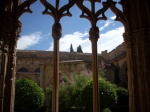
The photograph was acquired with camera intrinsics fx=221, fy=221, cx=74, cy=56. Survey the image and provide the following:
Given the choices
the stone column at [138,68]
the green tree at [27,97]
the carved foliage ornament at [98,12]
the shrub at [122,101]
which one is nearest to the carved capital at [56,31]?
the carved foliage ornament at [98,12]

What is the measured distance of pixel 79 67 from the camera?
20250 millimetres

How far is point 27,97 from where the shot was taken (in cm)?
1098

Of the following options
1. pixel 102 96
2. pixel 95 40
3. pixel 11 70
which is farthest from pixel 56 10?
pixel 102 96

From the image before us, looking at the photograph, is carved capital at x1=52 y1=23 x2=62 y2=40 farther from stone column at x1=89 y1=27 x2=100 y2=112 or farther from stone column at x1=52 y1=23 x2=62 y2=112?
stone column at x1=89 y1=27 x2=100 y2=112

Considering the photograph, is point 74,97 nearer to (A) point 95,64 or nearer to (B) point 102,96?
(B) point 102,96

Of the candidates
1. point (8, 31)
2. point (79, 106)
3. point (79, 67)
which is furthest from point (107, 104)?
point (79, 67)

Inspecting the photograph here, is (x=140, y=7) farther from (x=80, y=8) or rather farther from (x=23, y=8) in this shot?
(x=23, y=8)

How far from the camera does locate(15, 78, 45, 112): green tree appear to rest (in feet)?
35.2

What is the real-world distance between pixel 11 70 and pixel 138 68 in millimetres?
1959

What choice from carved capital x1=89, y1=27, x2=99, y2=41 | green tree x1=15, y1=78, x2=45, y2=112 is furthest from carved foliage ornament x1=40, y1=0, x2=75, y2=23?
green tree x1=15, y1=78, x2=45, y2=112

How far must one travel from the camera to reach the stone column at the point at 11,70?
10.3ft

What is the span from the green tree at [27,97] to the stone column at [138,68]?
8.22 m

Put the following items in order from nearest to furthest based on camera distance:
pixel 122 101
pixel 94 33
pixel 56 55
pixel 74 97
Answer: pixel 56 55, pixel 94 33, pixel 74 97, pixel 122 101

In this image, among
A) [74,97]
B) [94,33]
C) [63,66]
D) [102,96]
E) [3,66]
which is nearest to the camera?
[3,66]
